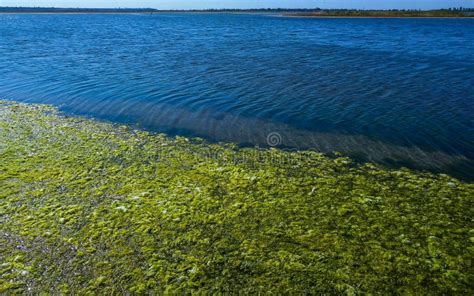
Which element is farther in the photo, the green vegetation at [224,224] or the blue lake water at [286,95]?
the blue lake water at [286,95]

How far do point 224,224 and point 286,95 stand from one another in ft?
36.5

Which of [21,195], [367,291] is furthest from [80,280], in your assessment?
[367,291]

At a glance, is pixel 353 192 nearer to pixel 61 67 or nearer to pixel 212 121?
pixel 212 121

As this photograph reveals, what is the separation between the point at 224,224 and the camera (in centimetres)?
747

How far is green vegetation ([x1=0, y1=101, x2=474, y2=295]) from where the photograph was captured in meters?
6.03

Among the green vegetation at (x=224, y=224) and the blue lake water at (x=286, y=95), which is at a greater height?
the blue lake water at (x=286, y=95)

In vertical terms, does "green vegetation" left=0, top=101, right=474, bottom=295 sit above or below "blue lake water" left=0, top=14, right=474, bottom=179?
below

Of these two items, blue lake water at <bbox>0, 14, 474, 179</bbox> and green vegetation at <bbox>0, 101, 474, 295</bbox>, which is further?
blue lake water at <bbox>0, 14, 474, 179</bbox>

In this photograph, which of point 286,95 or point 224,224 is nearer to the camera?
point 224,224

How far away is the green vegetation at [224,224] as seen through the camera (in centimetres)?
603

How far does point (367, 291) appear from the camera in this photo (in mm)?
5742

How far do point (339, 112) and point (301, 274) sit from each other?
32.9ft

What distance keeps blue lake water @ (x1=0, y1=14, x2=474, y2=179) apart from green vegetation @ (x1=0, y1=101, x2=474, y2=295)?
6.77 ft

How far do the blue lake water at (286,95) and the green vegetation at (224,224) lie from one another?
2.06 metres
